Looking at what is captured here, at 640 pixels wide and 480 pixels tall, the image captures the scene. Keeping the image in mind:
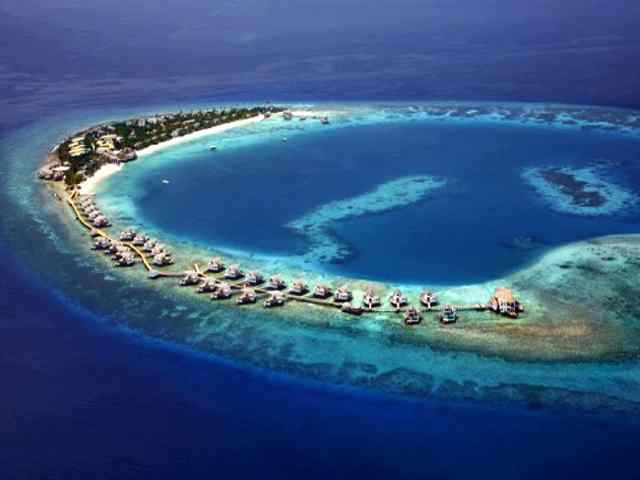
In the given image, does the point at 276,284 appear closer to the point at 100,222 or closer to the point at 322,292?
the point at 322,292

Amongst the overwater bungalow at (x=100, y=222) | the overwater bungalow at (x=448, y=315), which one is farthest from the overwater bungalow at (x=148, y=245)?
the overwater bungalow at (x=448, y=315)

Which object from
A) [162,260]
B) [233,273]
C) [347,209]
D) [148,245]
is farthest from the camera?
[347,209]

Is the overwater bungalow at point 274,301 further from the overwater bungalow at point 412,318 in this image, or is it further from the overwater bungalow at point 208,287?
the overwater bungalow at point 412,318

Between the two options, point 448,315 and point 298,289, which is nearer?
point 448,315

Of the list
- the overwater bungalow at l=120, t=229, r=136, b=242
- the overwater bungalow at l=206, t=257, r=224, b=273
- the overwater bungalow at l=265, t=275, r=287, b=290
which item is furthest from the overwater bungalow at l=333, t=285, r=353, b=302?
the overwater bungalow at l=120, t=229, r=136, b=242

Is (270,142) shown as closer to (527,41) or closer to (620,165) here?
(620,165)

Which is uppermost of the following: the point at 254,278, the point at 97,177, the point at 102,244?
the point at 97,177

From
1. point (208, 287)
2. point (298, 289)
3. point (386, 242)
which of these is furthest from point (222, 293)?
point (386, 242)
